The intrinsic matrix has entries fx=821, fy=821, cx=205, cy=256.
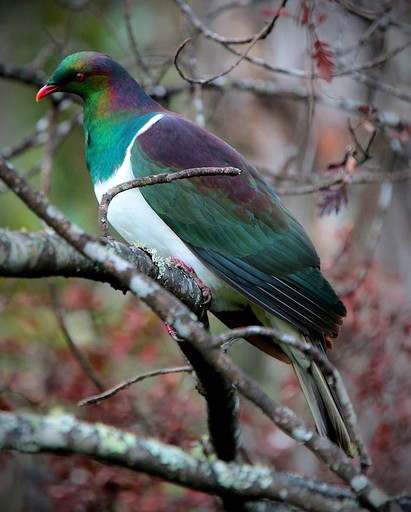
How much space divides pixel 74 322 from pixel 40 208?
11.6 feet

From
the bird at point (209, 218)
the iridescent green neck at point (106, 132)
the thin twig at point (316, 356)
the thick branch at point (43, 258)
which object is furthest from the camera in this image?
the iridescent green neck at point (106, 132)

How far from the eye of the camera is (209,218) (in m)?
3.21

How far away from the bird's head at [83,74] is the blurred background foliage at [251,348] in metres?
0.35

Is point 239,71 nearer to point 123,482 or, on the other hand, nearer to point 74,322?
point 74,322

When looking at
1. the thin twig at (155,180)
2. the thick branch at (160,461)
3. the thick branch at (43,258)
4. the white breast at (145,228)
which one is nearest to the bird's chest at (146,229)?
the white breast at (145,228)

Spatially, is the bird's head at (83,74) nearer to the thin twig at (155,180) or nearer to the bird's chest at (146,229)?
the bird's chest at (146,229)

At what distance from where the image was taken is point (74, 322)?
4.91 metres

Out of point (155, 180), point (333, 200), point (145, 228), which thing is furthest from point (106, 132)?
point (155, 180)

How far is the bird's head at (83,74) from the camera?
3.28 m

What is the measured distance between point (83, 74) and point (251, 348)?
125 inches

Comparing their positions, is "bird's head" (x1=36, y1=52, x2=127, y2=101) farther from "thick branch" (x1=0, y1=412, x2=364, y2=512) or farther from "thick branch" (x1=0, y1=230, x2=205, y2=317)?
"thick branch" (x1=0, y1=412, x2=364, y2=512)

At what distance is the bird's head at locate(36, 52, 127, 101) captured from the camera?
3.28 m

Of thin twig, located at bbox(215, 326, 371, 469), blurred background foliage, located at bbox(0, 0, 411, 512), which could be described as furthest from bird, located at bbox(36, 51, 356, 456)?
thin twig, located at bbox(215, 326, 371, 469)

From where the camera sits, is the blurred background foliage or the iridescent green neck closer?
the iridescent green neck
